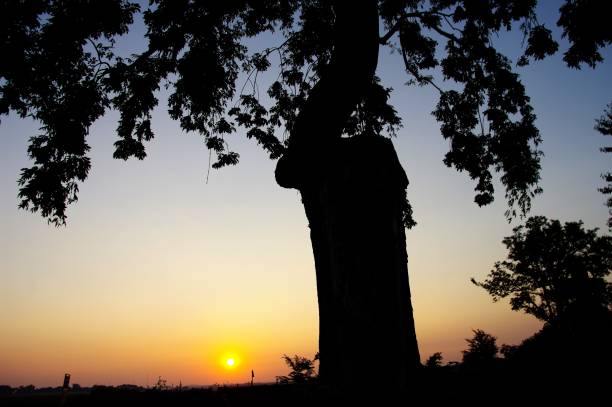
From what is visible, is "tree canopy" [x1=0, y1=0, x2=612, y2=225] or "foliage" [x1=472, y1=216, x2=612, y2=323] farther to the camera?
"foliage" [x1=472, y1=216, x2=612, y2=323]

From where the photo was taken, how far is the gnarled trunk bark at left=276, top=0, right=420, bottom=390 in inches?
127

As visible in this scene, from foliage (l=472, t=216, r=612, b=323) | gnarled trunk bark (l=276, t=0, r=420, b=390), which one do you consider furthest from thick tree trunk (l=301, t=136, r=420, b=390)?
foliage (l=472, t=216, r=612, b=323)

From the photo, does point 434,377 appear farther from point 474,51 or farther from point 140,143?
Answer: point 474,51

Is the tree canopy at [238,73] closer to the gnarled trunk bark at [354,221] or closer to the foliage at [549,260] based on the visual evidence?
the gnarled trunk bark at [354,221]

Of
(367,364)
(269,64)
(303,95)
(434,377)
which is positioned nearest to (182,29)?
(269,64)

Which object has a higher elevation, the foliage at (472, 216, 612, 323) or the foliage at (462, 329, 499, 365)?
the foliage at (472, 216, 612, 323)

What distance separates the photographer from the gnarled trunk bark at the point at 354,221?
3234 millimetres

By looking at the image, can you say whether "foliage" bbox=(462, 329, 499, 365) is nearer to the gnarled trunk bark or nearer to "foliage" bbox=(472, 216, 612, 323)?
the gnarled trunk bark

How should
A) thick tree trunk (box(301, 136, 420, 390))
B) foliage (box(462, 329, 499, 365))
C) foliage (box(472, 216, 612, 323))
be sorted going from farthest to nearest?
1. foliage (box(472, 216, 612, 323))
2. foliage (box(462, 329, 499, 365))
3. thick tree trunk (box(301, 136, 420, 390))

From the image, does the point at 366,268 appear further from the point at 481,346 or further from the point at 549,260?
the point at 549,260

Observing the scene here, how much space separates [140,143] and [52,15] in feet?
8.96

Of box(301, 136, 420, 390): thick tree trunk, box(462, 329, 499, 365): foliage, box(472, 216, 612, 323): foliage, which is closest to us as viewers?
box(301, 136, 420, 390): thick tree trunk

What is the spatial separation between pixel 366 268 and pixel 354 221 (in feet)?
1.64

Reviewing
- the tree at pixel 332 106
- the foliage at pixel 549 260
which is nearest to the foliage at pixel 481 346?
the tree at pixel 332 106
